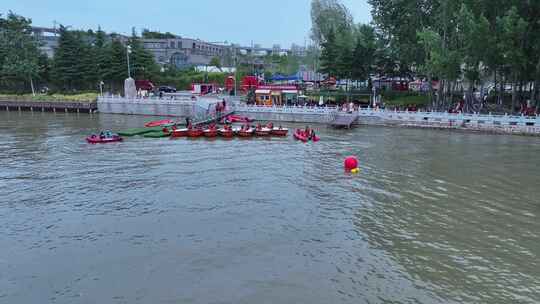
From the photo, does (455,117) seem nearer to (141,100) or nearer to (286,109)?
(286,109)

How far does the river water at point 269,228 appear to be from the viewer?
527 inches

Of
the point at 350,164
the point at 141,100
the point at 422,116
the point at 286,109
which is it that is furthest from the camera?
the point at 141,100

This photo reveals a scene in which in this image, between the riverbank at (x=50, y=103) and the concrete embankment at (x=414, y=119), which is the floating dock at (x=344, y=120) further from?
the riverbank at (x=50, y=103)

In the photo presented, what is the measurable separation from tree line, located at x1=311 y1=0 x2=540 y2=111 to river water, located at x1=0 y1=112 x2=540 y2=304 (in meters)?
13.5

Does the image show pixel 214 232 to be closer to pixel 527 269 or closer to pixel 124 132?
pixel 527 269

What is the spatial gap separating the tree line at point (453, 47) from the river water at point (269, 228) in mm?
13496

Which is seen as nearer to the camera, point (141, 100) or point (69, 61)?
point (141, 100)

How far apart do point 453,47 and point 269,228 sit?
38945 millimetres

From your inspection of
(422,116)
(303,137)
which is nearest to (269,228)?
(303,137)

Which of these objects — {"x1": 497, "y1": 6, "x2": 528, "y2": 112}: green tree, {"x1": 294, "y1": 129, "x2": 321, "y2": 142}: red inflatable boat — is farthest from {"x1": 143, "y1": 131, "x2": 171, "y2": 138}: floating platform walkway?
{"x1": 497, "y1": 6, "x2": 528, "y2": 112}: green tree

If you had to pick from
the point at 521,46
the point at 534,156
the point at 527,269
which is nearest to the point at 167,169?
the point at 527,269

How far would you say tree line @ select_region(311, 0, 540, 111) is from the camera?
41.6m

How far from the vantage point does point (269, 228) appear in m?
17.9

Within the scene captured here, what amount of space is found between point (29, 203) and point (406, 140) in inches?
1157
